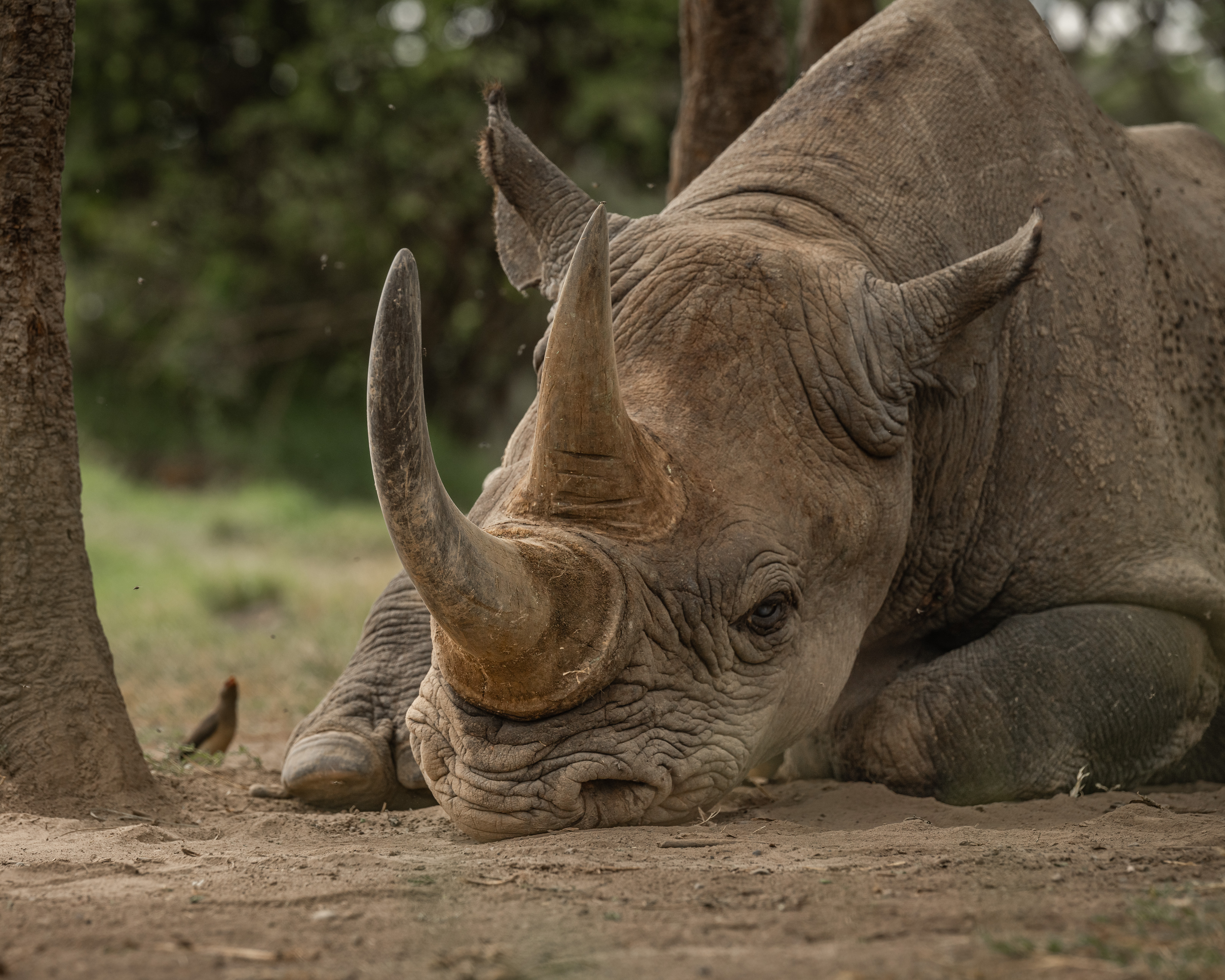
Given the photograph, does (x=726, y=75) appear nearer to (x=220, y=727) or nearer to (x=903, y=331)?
(x=903, y=331)

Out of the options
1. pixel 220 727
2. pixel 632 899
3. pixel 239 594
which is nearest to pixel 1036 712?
pixel 632 899

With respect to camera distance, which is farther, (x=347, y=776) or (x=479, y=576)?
(x=347, y=776)

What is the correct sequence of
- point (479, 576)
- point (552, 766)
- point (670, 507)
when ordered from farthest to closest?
point (670, 507) → point (552, 766) → point (479, 576)

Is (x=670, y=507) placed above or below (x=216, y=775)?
above

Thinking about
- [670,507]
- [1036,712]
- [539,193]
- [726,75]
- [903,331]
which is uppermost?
[726,75]

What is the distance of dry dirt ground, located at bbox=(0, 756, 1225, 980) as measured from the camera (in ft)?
7.36

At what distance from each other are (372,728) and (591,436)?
61.4 inches

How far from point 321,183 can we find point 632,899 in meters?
13.2

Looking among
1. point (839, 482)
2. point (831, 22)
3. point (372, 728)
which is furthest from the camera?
point (831, 22)

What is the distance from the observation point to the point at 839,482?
396cm

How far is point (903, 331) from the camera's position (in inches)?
160

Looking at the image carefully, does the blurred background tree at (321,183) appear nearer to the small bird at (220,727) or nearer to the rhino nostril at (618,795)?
the small bird at (220,727)

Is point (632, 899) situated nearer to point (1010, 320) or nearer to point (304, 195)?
point (1010, 320)

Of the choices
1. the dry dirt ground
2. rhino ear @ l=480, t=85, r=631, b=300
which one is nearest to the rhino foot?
the dry dirt ground
